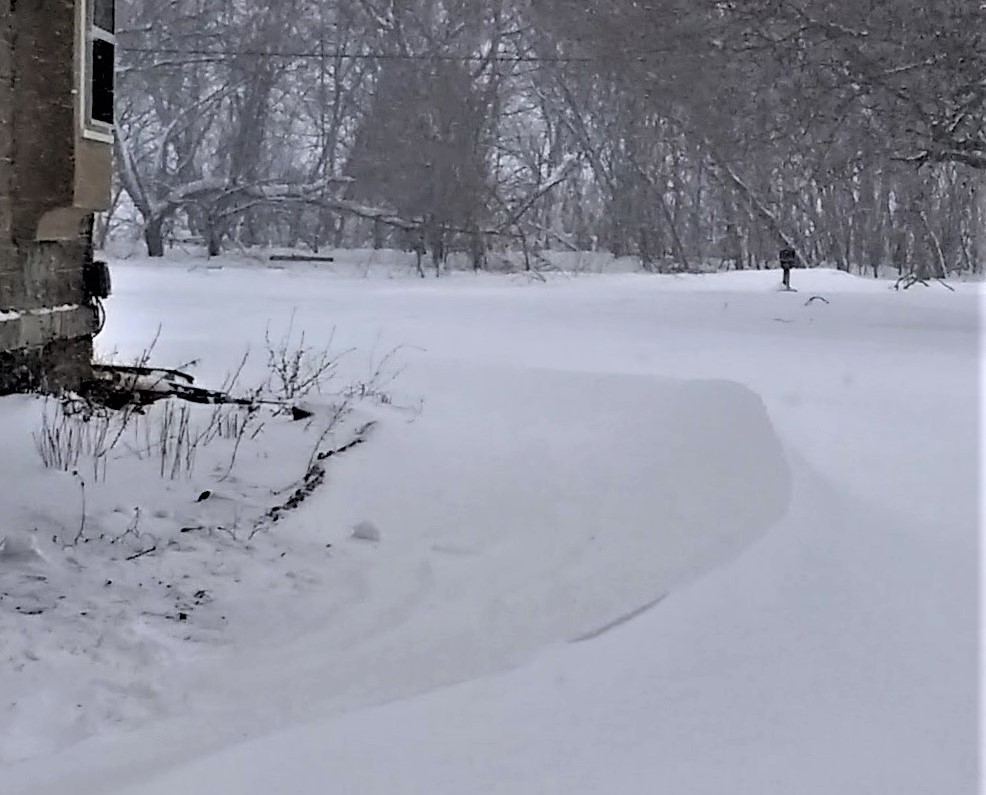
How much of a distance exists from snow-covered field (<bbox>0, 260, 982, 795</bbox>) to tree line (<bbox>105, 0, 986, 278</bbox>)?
539 inches

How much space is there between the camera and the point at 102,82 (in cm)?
702

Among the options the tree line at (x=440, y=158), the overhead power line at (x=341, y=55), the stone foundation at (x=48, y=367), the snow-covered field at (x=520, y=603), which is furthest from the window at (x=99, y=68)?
the overhead power line at (x=341, y=55)

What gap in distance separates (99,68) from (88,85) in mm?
391

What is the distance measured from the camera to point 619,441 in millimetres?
6605

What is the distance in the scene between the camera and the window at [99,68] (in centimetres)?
669

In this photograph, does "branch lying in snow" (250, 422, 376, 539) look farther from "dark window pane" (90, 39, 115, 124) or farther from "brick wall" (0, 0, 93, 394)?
"dark window pane" (90, 39, 115, 124)

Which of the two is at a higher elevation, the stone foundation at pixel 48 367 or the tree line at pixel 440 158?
the tree line at pixel 440 158

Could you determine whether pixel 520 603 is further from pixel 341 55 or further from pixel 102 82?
pixel 341 55

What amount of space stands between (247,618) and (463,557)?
3.39ft

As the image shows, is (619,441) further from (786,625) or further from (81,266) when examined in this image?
(81,266)

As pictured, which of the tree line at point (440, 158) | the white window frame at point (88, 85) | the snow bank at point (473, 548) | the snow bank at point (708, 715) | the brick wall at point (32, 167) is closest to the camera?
the snow bank at point (708, 715)

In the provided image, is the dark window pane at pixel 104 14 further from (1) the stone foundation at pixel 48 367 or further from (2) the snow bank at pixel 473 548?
(2) the snow bank at pixel 473 548

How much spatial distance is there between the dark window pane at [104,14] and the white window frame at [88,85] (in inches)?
1.4

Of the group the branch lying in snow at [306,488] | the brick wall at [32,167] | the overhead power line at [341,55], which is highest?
the overhead power line at [341,55]
